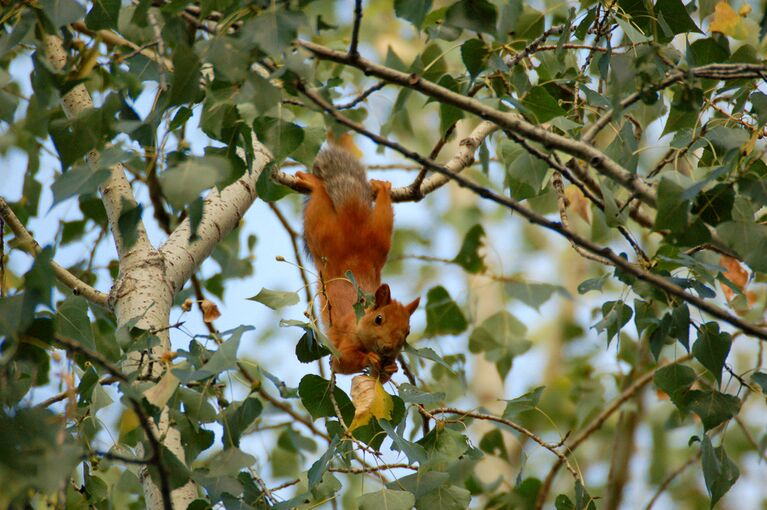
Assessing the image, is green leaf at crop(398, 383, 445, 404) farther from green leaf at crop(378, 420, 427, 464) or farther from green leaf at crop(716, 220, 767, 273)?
green leaf at crop(716, 220, 767, 273)

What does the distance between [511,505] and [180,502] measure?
3.17 feet

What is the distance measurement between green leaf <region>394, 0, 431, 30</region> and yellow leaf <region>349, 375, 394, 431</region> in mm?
798

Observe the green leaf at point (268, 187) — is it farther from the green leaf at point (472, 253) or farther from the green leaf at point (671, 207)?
the green leaf at point (472, 253)

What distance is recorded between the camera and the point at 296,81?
49.8 inches

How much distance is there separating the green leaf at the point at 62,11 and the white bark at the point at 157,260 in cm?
54

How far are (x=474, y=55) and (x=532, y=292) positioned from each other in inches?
63.3

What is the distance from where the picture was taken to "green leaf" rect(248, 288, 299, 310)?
5.30 feet

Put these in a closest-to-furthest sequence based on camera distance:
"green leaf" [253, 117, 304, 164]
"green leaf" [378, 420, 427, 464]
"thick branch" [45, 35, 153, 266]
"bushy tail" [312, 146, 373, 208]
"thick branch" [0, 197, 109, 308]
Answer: "green leaf" [253, 117, 304, 164] → "green leaf" [378, 420, 427, 464] → "thick branch" [0, 197, 109, 308] → "thick branch" [45, 35, 153, 266] → "bushy tail" [312, 146, 373, 208]

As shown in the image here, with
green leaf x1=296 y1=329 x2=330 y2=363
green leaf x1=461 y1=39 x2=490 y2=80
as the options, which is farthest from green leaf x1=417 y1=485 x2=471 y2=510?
green leaf x1=461 y1=39 x2=490 y2=80

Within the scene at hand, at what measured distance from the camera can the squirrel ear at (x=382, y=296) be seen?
302 cm

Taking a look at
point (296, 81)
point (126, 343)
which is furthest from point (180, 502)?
point (296, 81)

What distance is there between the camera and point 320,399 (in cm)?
175

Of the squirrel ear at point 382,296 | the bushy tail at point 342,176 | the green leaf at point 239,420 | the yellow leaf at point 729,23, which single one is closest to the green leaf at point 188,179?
the green leaf at point 239,420

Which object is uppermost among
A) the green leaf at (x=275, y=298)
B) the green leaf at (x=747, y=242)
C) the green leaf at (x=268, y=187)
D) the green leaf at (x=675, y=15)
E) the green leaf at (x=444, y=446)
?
the green leaf at (x=675, y=15)
